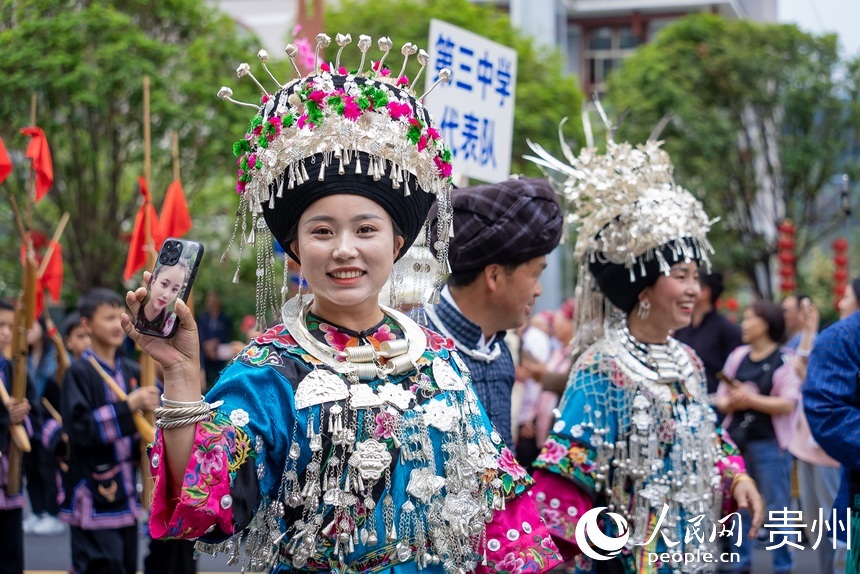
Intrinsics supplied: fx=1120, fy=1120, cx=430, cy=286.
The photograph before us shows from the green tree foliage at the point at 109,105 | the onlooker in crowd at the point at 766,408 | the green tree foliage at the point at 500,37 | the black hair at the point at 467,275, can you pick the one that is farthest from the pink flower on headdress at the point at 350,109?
the green tree foliage at the point at 500,37

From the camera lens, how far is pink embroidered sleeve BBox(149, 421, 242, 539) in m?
2.21

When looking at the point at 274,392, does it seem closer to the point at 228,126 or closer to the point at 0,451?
the point at 0,451

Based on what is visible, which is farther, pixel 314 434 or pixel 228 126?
pixel 228 126

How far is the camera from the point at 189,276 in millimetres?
2186

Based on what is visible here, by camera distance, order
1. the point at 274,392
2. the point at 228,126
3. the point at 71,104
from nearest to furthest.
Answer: the point at 274,392, the point at 71,104, the point at 228,126

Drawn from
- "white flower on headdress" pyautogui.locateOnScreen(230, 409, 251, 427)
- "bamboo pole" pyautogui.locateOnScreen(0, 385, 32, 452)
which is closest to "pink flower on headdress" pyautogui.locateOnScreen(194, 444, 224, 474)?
"white flower on headdress" pyautogui.locateOnScreen(230, 409, 251, 427)

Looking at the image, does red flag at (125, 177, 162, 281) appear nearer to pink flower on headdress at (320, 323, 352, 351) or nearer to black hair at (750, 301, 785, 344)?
pink flower on headdress at (320, 323, 352, 351)

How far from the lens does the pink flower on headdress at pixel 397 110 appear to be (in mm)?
2629

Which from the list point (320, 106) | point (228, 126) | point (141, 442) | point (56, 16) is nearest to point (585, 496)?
point (320, 106)

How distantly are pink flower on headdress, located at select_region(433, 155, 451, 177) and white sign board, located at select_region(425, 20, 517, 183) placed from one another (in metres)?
2.60

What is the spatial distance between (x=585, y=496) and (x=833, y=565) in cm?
356

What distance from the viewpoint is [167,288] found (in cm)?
216

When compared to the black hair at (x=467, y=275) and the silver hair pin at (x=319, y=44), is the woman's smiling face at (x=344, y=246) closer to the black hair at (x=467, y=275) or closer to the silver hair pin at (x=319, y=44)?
the silver hair pin at (x=319, y=44)

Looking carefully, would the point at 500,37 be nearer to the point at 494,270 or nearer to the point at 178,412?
the point at 494,270
